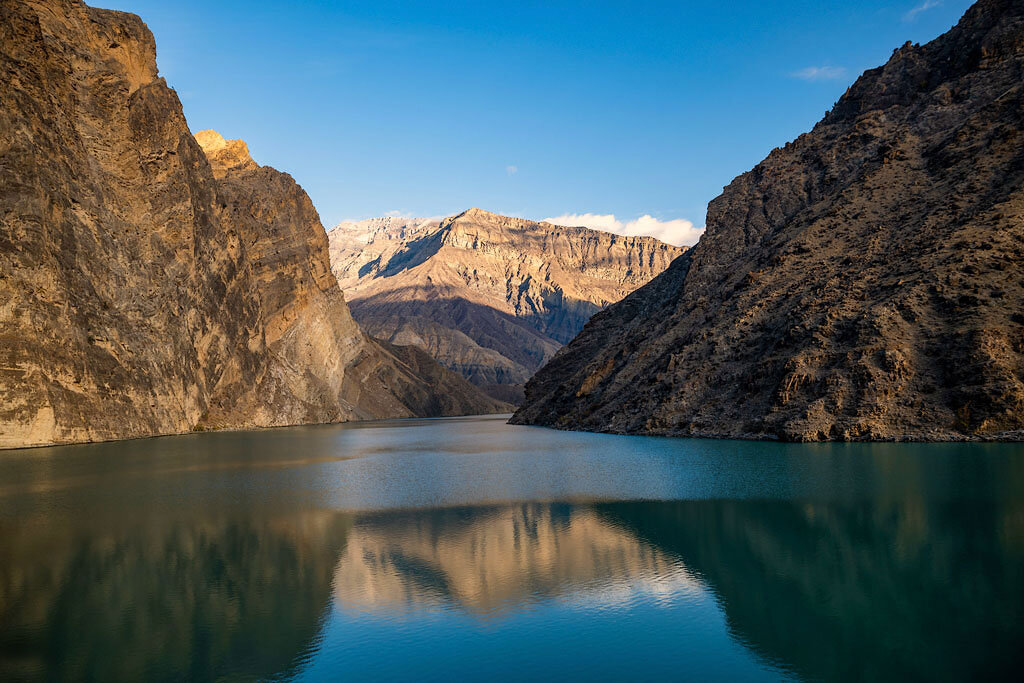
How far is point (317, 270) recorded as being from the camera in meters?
139

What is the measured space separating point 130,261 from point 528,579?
75.3 meters

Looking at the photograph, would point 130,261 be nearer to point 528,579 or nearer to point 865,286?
point 865,286

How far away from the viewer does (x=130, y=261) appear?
77.2 metres

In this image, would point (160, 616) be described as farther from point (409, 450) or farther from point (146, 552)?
point (409, 450)

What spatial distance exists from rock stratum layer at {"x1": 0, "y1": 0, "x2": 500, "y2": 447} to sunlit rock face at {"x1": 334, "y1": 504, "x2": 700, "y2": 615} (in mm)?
47915

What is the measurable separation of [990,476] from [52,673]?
98.8 feet

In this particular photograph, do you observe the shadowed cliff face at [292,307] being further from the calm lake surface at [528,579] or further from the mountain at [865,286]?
the calm lake surface at [528,579]

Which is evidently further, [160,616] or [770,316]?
[770,316]

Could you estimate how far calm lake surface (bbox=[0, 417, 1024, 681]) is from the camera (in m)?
11.1

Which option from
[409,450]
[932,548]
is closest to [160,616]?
[932,548]

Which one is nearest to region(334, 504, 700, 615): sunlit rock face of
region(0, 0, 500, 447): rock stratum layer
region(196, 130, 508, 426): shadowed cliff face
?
region(0, 0, 500, 447): rock stratum layer

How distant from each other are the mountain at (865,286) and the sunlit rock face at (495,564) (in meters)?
33.4

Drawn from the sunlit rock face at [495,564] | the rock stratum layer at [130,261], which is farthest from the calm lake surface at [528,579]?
the rock stratum layer at [130,261]

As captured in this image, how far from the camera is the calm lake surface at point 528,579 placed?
11.1 metres
